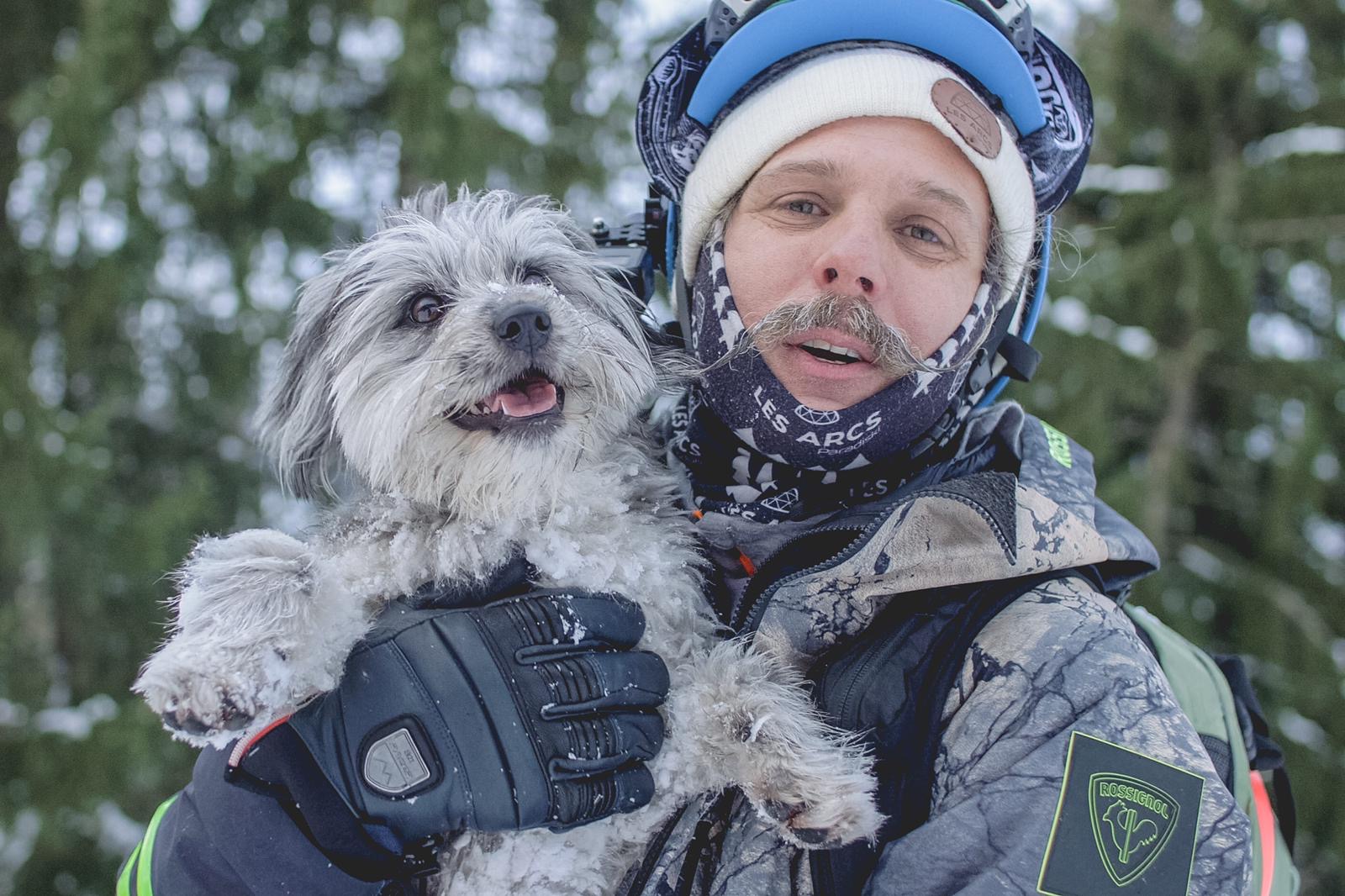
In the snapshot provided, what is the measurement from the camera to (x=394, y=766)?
2045 mm

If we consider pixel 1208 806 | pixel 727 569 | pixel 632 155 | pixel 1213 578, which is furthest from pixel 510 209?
pixel 1213 578

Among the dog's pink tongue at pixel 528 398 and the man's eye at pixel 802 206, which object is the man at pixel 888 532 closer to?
the man's eye at pixel 802 206

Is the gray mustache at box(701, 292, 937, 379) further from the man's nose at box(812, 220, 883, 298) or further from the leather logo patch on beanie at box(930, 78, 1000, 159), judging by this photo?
the leather logo patch on beanie at box(930, 78, 1000, 159)

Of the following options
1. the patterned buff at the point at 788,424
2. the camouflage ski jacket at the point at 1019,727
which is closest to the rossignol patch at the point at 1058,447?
the camouflage ski jacket at the point at 1019,727

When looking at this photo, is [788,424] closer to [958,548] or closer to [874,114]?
[958,548]

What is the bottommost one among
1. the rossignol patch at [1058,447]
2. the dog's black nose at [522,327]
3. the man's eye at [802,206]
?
the rossignol patch at [1058,447]

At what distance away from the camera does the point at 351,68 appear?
22.6 feet

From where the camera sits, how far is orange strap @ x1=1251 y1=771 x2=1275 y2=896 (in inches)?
83.1

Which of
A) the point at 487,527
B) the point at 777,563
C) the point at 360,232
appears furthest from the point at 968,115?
the point at 360,232

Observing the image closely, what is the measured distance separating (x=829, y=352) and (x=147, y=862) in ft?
6.18

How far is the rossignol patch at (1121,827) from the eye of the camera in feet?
5.41

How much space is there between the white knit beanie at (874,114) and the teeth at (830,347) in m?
0.48

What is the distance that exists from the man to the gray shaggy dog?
0.31ft

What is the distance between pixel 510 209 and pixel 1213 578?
6973 mm
